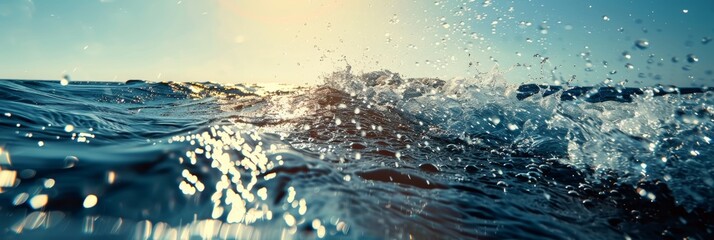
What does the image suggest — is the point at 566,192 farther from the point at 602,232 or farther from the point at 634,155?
the point at 634,155

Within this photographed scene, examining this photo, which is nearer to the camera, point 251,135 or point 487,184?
point 487,184

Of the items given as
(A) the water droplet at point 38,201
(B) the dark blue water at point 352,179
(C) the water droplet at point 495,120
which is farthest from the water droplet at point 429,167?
(C) the water droplet at point 495,120

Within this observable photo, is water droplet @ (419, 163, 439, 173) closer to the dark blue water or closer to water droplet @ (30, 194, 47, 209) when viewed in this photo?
the dark blue water

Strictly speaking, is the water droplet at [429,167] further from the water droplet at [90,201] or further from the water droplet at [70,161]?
the water droplet at [70,161]

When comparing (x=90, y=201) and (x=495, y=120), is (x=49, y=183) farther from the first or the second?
(x=495, y=120)

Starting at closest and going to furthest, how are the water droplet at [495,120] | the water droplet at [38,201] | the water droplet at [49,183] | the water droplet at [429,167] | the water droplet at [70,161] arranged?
1. the water droplet at [38,201]
2. the water droplet at [49,183]
3. the water droplet at [70,161]
4. the water droplet at [429,167]
5. the water droplet at [495,120]

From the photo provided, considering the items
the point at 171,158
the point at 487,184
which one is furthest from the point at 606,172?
the point at 171,158

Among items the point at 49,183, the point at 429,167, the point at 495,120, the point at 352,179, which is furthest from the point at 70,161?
the point at 495,120
